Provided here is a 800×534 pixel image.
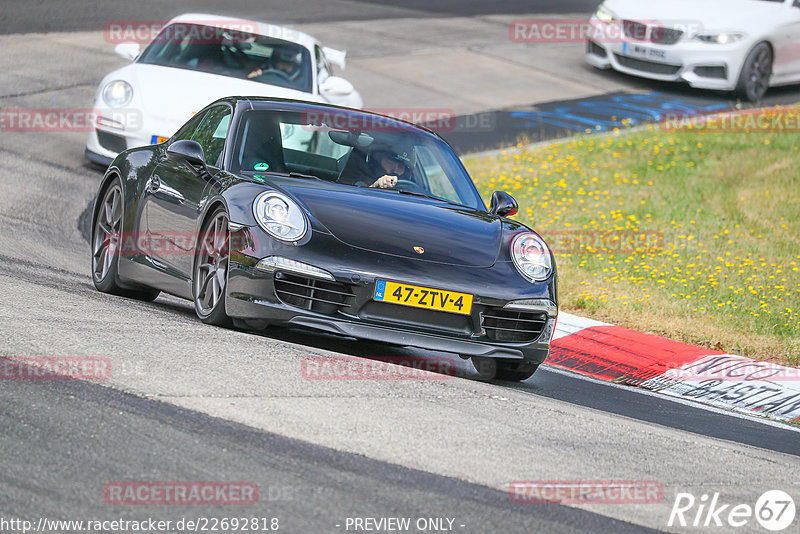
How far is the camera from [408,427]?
206 inches

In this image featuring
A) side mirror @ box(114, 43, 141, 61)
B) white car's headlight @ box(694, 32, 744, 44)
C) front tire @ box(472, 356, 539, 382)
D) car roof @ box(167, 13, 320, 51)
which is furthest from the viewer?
white car's headlight @ box(694, 32, 744, 44)

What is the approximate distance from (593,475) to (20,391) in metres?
2.25

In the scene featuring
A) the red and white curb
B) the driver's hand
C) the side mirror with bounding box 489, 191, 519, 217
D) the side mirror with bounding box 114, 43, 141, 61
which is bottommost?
the red and white curb

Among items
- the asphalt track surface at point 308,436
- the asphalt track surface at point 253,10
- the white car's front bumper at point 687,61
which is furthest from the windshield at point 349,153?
the asphalt track surface at point 253,10

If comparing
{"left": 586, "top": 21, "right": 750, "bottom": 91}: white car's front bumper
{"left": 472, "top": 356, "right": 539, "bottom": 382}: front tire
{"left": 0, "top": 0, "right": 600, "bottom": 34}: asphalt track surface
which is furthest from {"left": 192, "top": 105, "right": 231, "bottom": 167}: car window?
{"left": 586, "top": 21, "right": 750, "bottom": 91}: white car's front bumper

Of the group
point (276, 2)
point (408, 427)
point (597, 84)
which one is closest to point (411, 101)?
point (597, 84)

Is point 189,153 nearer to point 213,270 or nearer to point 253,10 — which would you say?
point 213,270

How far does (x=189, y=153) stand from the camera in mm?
7477

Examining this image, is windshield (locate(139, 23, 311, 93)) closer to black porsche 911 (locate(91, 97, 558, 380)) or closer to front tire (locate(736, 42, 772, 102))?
black porsche 911 (locate(91, 97, 558, 380))

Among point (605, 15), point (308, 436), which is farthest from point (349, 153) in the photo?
point (605, 15)

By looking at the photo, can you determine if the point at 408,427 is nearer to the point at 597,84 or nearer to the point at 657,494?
the point at 657,494

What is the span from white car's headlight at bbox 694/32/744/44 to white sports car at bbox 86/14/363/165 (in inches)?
278

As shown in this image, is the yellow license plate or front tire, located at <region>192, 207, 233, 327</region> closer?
the yellow license plate

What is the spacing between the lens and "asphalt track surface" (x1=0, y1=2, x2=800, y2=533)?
4.32m
